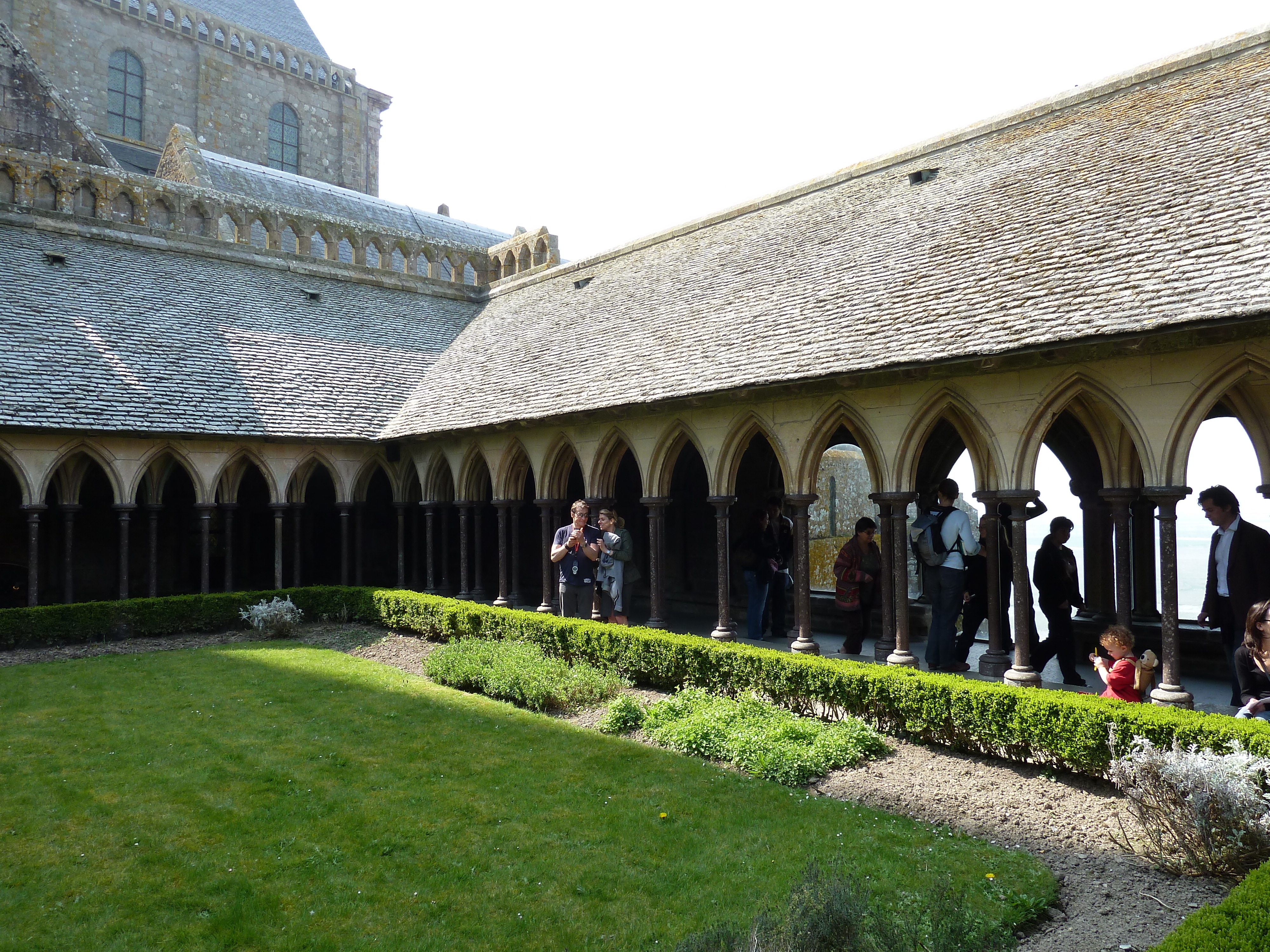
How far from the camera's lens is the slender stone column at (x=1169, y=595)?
7.35 metres

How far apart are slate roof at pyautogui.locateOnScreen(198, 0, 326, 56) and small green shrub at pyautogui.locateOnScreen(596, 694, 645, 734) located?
30915 millimetres

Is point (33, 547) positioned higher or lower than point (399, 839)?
higher

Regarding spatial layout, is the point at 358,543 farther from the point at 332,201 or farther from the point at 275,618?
the point at 332,201

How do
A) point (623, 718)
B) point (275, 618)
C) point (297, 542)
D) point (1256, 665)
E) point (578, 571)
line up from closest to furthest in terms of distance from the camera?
1. point (1256, 665)
2. point (623, 718)
3. point (578, 571)
4. point (275, 618)
5. point (297, 542)

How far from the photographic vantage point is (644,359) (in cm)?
1266

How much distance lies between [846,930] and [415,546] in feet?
50.2

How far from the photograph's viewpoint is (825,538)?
22094 millimetres

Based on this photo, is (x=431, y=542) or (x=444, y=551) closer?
(x=431, y=542)

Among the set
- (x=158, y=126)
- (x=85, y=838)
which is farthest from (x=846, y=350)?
(x=158, y=126)

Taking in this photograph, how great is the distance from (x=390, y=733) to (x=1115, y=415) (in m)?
7.02

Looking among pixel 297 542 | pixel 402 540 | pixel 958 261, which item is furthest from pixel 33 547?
pixel 958 261

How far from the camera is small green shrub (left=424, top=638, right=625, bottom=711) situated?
8.94 meters

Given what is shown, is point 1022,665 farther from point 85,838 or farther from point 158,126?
point 158,126

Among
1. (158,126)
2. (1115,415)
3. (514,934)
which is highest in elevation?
(158,126)
